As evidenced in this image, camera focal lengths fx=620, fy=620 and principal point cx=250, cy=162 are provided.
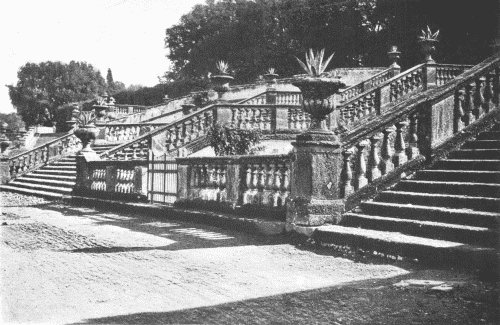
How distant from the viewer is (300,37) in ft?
162

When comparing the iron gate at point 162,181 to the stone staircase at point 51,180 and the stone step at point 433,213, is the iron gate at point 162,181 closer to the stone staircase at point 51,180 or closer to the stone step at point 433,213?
the stone step at point 433,213

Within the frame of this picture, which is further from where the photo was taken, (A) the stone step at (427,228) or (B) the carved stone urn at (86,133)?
(B) the carved stone urn at (86,133)

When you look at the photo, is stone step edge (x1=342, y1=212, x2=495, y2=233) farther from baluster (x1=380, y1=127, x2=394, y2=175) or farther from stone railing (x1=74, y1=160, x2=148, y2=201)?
stone railing (x1=74, y1=160, x2=148, y2=201)

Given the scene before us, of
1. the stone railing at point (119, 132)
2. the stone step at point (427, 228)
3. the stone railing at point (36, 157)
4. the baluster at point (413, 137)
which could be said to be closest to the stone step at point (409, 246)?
the stone step at point (427, 228)

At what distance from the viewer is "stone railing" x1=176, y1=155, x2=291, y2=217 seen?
1016 centimetres

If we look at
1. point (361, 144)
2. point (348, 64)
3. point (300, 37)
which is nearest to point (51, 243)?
point (361, 144)

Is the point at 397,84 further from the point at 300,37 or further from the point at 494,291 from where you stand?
the point at 300,37

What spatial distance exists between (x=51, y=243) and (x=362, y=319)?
605 centimetres

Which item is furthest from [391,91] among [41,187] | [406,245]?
[41,187]

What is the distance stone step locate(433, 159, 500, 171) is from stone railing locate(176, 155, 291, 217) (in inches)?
98.9

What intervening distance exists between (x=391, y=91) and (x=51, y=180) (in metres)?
12.6

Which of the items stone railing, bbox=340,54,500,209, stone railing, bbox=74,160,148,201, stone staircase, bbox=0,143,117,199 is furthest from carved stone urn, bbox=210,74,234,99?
stone railing, bbox=340,54,500,209

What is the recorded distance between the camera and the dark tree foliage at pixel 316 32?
107ft

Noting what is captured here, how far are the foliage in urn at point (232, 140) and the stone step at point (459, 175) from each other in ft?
25.9
